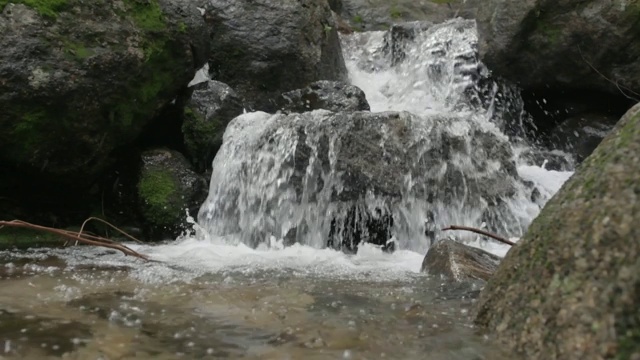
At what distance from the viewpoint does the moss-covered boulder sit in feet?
20.2

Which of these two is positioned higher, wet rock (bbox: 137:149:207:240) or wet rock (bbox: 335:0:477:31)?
wet rock (bbox: 335:0:477:31)

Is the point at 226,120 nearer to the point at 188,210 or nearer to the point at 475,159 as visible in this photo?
the point at 188,210

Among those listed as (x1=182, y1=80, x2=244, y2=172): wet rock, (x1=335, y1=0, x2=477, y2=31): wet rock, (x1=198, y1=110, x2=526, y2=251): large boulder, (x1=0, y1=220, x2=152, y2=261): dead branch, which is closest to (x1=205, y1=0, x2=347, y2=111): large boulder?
(x1=182, y1=80, x2=244, y2=172): wet rock

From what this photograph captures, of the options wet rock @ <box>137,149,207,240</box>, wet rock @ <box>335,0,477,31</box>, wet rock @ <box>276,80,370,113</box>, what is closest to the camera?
wet rock @ <box>137,149,207,240</box>

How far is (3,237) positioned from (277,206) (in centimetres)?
323

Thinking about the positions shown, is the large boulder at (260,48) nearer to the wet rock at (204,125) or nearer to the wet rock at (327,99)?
the wet rock at (327,99)

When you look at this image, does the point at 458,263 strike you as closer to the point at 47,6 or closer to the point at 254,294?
the point at 254,294

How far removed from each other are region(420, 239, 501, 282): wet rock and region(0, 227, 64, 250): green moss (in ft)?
14.6

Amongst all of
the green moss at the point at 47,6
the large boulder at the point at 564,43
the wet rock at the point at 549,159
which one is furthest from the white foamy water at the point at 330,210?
A: the green moss at the point at 47,6

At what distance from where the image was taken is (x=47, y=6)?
21.3 feet

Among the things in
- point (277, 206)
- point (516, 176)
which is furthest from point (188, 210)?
point (516, 176)

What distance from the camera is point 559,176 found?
8.15 metres


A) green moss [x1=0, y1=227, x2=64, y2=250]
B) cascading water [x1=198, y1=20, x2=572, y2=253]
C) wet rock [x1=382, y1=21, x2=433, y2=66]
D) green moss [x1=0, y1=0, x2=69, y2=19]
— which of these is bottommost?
green moss [x1=0, y1=227, x2=64, y2=250]

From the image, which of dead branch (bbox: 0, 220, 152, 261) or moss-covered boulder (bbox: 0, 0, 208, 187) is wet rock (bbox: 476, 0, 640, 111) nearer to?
moss-covered boulder (bbox: 0, 0, 208, 187)
